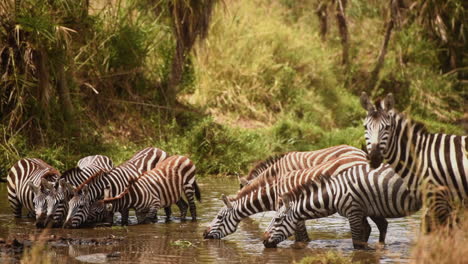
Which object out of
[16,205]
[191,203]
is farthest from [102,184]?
[16,205]

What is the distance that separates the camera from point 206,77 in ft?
75.5

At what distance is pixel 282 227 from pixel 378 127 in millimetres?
1616

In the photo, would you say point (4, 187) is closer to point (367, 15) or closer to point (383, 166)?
point (383, 166)

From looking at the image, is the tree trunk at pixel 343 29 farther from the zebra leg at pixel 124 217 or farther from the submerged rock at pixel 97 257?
the submerged rock at pixel 97 257

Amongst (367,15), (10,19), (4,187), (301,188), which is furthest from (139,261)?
(367,15)

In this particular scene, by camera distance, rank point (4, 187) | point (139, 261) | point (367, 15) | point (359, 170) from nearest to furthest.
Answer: point (139, 261) < point (359, 170) < point (4, 187) < point (367, 15)

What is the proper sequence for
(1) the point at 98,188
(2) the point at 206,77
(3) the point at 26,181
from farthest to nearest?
(2) the point at 206,77 < (3) the point at 26,181 < (1) the point at 98,188

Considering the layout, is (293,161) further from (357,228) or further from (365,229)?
(357,228)

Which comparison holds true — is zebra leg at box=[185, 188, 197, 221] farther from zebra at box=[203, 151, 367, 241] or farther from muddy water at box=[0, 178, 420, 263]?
zebra at box=[203, 151, 367, 241]

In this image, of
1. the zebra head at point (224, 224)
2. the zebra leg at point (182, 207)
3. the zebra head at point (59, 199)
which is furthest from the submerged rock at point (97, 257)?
the zebra leg at point (182, 207)

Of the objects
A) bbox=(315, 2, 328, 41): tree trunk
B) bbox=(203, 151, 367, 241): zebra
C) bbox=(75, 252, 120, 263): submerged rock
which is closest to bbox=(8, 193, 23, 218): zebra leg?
bbox=(203, 151, 367, 241): zebra

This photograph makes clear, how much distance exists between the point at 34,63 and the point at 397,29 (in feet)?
39.3

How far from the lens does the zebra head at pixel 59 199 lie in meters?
11.9

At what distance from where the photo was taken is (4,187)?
16.4 metres
